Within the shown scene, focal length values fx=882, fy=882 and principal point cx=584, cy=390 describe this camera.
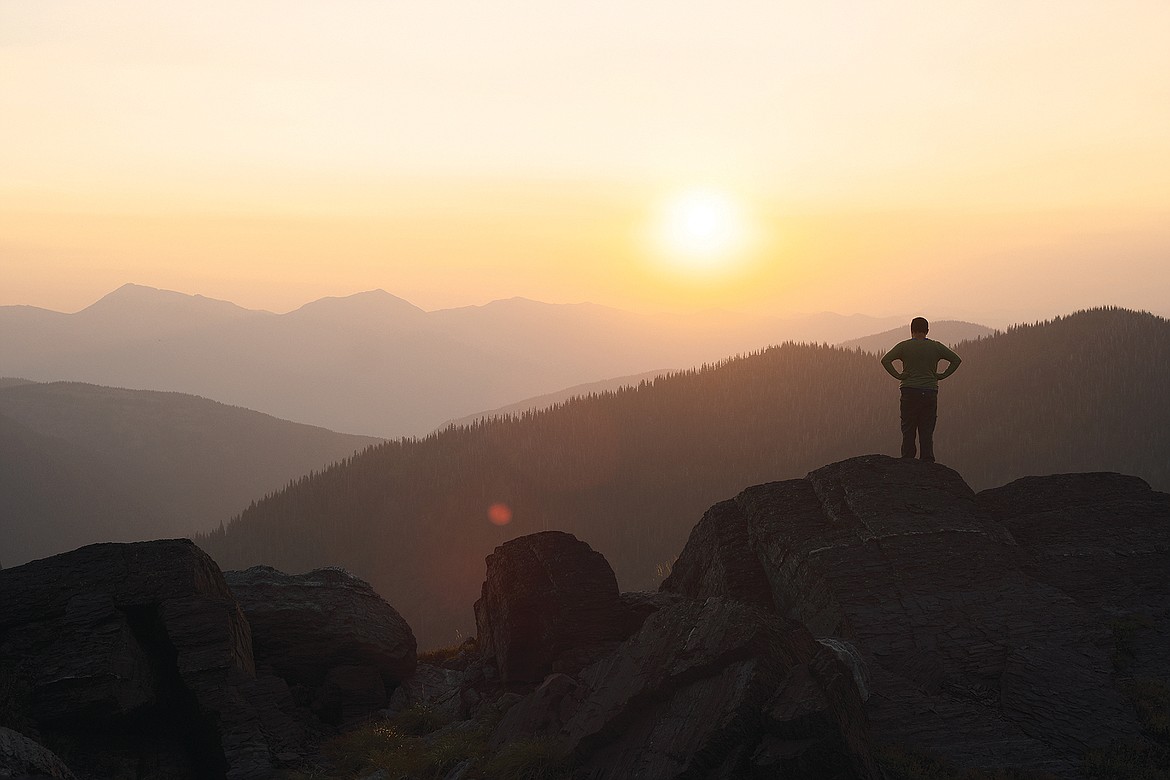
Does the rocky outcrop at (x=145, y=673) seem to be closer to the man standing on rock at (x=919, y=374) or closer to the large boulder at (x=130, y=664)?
the large boulder at (x=130, y=664)

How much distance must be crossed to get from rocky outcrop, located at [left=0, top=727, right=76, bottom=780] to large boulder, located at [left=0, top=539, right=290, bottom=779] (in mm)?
5185

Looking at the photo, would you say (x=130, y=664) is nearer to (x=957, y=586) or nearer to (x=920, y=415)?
(x=957, y=586)

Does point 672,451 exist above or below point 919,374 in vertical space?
below

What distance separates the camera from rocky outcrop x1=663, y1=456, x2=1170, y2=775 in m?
13.3

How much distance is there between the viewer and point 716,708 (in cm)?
1217

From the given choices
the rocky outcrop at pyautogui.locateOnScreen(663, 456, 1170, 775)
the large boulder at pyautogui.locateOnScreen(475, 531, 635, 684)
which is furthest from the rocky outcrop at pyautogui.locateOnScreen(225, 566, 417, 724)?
the rocky outcrop at pyautogui.locateOnScreen(663, 456, 1170, 775)

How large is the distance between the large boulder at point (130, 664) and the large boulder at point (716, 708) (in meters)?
5.39

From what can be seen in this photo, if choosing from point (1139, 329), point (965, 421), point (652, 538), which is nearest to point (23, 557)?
point (652, 538)

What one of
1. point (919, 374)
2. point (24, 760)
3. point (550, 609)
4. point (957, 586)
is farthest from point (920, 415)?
point (24, 760)

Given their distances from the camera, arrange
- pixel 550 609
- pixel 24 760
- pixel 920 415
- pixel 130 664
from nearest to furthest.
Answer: pixel 24 760 → pixel 130 664 → pixel 550 609 → pixel 920 415

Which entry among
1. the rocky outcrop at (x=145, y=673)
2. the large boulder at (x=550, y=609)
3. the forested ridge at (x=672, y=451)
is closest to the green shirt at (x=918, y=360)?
the large boulder at (x=550, y=609)

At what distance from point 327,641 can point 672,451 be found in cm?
12596

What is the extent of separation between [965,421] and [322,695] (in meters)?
123

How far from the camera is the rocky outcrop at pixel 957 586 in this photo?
43.5 ft
